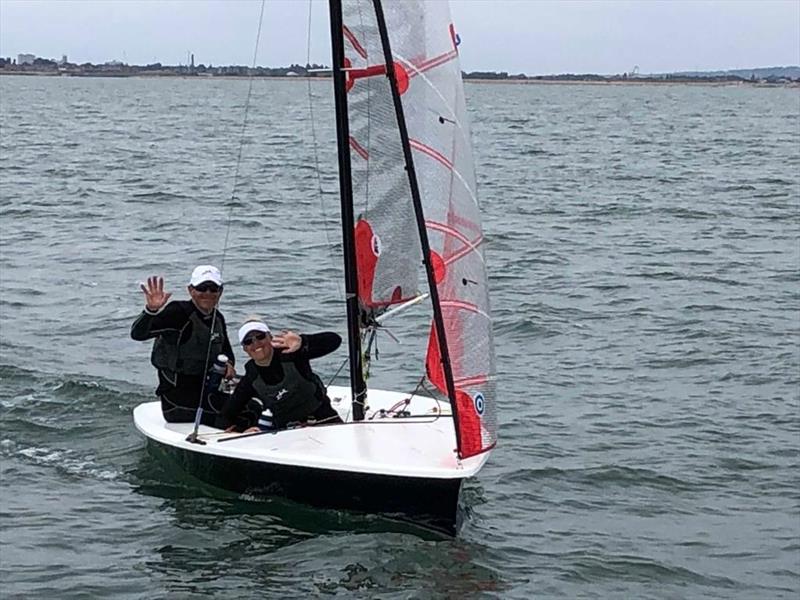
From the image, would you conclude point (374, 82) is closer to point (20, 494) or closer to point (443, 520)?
point (443, 520)

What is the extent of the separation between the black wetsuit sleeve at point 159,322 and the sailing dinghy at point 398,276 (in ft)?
2.14

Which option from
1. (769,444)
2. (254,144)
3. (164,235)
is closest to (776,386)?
(769,444)

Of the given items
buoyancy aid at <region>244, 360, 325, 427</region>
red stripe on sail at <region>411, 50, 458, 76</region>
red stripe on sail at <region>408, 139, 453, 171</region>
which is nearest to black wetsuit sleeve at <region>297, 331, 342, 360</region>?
buoyancy aid at <region>244, 360, 325, 427</region>

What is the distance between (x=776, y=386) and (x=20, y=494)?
277 inches

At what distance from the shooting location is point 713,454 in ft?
36.9

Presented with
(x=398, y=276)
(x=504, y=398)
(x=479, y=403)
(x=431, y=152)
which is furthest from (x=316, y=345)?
(x=504, y=398)

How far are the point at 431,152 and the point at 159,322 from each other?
219 cm

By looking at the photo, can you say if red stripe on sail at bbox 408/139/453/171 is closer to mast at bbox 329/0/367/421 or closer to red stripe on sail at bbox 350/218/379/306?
mast at bbox 329/0/367/421

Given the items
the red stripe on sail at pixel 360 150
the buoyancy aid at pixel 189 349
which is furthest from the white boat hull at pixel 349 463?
the red stripe on sail at pixel 360 150

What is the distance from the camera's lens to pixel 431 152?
8.33m

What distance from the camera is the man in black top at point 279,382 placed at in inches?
348

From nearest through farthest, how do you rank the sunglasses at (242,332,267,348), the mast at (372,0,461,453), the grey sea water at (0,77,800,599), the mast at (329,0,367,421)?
1. the mast at (372,0,461,453)
2. the grey sea water at (0,77,800,599)
3. the sunglasses at (242,332,267,348)
4. the mast at (329,0,367,421)

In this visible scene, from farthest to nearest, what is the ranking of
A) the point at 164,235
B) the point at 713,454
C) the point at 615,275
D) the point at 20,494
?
1. the point at 164,235
2. the point at 615,275
3. the point at 713,454
4. the point at 20,494

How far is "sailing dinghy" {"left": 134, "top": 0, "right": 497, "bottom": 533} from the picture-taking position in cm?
831
